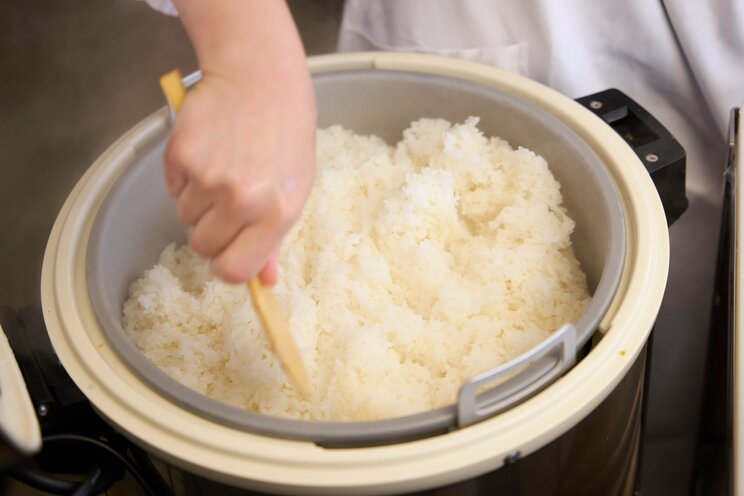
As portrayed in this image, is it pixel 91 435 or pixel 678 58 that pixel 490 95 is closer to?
pixel 678 58

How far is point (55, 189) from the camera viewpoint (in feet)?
6.32

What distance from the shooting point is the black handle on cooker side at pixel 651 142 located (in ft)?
3.58

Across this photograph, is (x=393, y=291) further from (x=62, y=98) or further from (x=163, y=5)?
(x=62, y=98)

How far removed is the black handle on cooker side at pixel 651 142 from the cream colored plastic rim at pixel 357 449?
70mm

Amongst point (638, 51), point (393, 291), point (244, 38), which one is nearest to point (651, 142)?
point (638, 51)

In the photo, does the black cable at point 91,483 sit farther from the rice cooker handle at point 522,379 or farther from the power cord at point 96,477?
the rice cooker handle at point 522,379

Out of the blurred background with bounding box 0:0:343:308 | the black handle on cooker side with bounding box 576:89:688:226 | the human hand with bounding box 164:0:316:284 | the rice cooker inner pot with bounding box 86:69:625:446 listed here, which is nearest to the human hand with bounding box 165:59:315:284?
the human hand with bounding box 164:0:316:284

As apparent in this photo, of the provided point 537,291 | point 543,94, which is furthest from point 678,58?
point 537,291

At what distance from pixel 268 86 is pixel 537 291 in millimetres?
469

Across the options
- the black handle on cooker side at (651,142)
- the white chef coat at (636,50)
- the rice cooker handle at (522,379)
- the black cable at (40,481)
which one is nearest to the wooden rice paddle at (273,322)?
the rice cooker handle at (522,379)

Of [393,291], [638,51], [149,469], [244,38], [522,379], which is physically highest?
[244,38]

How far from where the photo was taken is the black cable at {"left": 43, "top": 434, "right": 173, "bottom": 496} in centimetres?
93

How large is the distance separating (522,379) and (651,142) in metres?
0.51

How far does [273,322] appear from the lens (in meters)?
0.81
